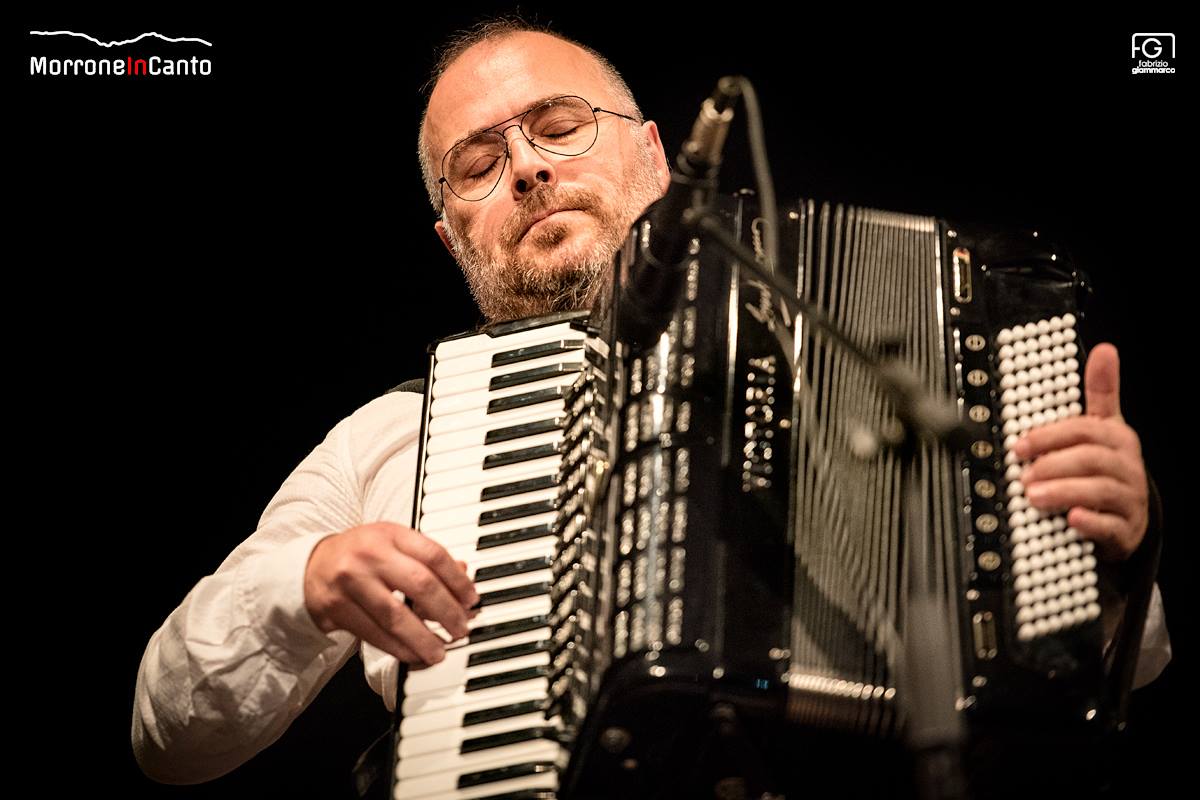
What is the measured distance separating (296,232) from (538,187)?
1048 mm

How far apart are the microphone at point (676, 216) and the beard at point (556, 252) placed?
2.71 feet

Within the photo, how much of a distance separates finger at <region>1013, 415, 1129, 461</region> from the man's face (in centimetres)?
120

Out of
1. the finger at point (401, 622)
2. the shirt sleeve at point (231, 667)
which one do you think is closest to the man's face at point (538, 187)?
the shirt sleeve at point (231, 667)

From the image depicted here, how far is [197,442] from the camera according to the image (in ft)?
10.6

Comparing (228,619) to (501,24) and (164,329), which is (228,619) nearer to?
(164,329)

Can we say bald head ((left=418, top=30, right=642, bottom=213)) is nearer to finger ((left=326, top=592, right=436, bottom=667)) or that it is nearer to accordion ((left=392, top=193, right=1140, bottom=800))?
accordion ((left=392, top=193, right=1140, bottom=800))

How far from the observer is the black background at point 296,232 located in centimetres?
299

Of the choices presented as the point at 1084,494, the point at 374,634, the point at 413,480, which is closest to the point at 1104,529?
the point at 1084,494

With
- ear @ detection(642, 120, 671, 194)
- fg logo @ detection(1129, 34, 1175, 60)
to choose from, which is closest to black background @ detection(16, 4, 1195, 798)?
fg logo @ detection(1129, 34, 1175, 60)

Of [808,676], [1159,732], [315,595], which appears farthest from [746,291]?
[1159,732]

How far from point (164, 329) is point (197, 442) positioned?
13.2 inches

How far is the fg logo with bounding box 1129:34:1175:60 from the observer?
3.10 metres

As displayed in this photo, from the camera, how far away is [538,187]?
2707mm

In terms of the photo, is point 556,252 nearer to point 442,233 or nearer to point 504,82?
point 504,82
